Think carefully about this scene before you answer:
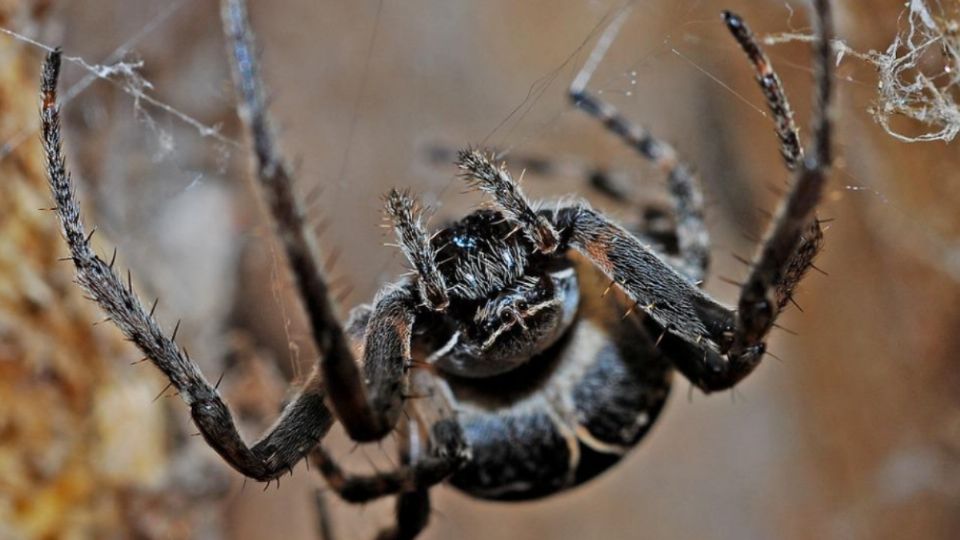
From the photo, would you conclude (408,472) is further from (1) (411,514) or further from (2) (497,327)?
(2) (497,327)

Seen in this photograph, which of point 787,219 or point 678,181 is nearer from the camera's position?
point 787,219

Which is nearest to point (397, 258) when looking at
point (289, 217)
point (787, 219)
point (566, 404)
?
point (566, 404)

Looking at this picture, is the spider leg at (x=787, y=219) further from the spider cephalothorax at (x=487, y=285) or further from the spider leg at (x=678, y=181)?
the spider leg at (x=678, y=181)

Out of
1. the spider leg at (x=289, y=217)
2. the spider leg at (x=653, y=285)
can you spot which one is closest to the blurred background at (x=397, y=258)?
the spider leg at (x=653, y=285)

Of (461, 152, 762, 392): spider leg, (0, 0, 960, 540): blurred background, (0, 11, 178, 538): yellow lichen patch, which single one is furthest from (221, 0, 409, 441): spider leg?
(0, 11, 178, 538): yellow lichen patch

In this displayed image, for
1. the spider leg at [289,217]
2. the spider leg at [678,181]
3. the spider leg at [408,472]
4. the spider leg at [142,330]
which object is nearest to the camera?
the spider leg at [289,217]

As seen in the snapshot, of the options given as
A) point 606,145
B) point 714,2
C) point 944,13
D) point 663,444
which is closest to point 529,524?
point 663,444

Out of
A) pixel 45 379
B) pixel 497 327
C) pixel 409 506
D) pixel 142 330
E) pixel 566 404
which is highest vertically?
pixel 45 379
